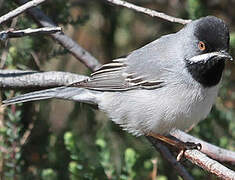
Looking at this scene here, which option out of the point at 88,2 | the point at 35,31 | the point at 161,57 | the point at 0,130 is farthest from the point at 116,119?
the point at 88,2

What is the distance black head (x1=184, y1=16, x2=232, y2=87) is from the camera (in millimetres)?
3295

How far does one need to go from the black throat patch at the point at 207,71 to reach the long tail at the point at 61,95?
91cm

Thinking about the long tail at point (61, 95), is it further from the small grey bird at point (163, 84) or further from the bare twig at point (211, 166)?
the bare twig at point (211, 166)

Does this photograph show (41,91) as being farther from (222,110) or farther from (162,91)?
(222,110)

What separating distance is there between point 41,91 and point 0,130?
17.1 inches

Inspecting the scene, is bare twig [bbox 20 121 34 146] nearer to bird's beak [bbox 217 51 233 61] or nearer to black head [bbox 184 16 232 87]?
black head [bbox 184 16 232 87]

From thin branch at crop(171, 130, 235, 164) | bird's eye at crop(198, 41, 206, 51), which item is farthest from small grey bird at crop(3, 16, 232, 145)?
thin branch at crop(171, 130, 235, 164)

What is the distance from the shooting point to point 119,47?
5320 millimetres

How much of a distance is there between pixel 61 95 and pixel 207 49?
119 centimetres


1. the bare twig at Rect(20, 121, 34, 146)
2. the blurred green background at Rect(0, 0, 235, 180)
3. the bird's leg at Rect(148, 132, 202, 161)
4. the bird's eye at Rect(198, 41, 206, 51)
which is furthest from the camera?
the bare twig at Rect(20, 121, 34, 146)

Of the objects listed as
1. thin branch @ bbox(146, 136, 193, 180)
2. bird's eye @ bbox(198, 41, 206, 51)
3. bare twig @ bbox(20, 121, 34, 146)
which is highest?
bird's eye @ bbox(198, 41, 206, 51)

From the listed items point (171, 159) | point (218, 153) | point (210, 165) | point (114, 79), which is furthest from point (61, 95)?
point (210, 165)

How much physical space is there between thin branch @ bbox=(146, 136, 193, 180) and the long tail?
0.59 metres

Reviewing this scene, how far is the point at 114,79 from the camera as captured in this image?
156 inches
